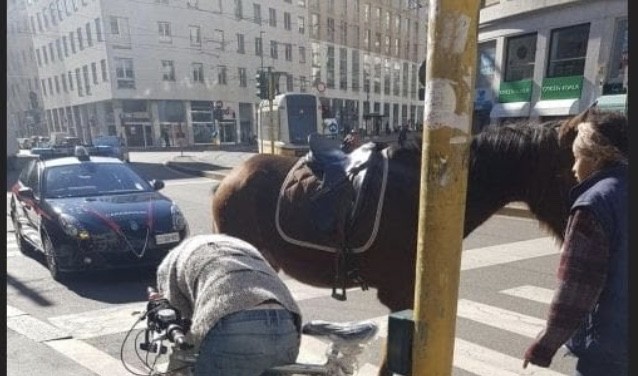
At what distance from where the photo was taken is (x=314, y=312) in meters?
5.01

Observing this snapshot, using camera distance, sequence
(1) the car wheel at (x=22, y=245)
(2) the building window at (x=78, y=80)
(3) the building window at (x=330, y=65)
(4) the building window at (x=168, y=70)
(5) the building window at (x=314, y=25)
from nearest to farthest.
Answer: (1) the car wheel at (x=22, y=245) < (2) the building window at (x=78, y=80) < (4) the building window at (x=168, y=70) < (5) the building window at (x=314, y=25) < (3) the building window at (x=330, y=65)

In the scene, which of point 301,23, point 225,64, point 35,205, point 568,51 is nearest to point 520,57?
point 568,51

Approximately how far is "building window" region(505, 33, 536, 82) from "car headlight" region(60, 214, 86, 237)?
1624cm

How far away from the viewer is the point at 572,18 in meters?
15.0

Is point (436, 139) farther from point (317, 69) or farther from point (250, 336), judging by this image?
point (317, 69)

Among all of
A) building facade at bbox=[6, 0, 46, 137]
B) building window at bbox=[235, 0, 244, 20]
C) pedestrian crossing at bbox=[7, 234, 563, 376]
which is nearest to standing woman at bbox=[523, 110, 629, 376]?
pedestrian crossing at bbox=[7, 234, 563, 376]

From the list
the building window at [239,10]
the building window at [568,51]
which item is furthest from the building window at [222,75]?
the building window at [568,51]

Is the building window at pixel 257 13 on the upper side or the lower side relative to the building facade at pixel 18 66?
upper

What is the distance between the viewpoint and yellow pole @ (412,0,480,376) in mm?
1544

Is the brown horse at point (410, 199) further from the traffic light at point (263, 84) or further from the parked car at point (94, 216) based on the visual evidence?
the traffic light at point (263, 84)

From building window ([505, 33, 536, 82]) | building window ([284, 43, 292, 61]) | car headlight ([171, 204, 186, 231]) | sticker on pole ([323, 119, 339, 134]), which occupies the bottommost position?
car headlight ([171, 204, 186, 231])

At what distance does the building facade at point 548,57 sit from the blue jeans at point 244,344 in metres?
12.6

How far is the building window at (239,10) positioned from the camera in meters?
24.7

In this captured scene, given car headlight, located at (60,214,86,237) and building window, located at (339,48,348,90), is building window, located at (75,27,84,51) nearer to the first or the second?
car headlight, located at (60,214,86,237)
